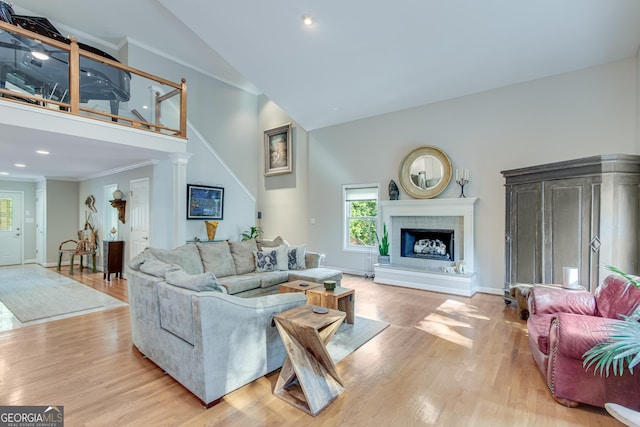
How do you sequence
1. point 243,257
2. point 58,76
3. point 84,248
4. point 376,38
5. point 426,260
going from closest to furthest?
point 58,76 < point 376,38 < point 243,257 < point 426,260 < point 84,248

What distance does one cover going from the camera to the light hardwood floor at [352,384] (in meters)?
2.02

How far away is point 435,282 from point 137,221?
569cm

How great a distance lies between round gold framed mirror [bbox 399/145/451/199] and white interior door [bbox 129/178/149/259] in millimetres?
4918

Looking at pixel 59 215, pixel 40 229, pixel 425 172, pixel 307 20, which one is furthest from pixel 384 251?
pixel 40 229

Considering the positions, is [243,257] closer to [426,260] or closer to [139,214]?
[139,214]

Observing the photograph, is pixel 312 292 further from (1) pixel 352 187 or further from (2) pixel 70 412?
(1) pixel 352 187

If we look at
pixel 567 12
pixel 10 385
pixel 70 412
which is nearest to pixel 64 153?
pixel 10 385

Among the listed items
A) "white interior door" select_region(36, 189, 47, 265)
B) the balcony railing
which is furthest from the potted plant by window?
"white interior door" select_region(36, 189, 47, 265)

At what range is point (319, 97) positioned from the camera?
6141 millimetres

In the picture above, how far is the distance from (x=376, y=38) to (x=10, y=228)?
10132 mm

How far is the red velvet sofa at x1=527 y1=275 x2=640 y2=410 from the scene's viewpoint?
202 cm

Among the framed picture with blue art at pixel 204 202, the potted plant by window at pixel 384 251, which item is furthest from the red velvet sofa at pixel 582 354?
the framed picture with blue art at pixel 204 202

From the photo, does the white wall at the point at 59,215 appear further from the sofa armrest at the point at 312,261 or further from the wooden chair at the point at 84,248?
the sofa armrest at the point at 312,261

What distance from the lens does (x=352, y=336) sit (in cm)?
334
